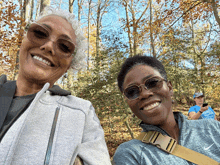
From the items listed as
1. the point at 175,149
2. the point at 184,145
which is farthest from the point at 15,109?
the point at 184,145

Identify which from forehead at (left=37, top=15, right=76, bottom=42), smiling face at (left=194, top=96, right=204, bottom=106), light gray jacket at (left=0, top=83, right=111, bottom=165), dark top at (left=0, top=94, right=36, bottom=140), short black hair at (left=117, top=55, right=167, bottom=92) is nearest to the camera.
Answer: light gray jacket at (left=0, top=83, right=111, bottom=165)

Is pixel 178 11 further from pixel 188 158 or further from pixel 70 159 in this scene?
pixel 70 159

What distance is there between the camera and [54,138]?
3.76 feet

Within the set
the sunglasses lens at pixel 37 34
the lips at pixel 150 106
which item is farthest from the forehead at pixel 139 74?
the sunglasses lens at pixel 37 34

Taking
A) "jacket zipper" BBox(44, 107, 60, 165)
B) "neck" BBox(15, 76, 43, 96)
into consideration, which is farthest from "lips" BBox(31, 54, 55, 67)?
"jacket zipper" BBox(44, 107, 60, 165)

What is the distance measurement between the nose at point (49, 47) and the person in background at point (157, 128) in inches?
35.1

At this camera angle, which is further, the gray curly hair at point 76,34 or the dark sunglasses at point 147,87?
the gray curly hair at point 76,34

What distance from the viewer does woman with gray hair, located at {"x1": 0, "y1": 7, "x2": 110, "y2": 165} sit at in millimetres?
1067

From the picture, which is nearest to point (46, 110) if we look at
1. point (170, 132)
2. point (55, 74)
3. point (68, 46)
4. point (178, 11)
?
point (55, 74)

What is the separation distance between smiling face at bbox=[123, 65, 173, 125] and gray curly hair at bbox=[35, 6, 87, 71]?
0.85 meters

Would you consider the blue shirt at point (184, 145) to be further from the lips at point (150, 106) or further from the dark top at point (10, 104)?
the dark top at point (10, 104)

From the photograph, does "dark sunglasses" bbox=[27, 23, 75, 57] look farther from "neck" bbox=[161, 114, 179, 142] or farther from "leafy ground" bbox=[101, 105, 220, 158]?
"leafy ground" bbox=[101, 105, 220, 158]

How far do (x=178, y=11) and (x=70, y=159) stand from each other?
7.53m

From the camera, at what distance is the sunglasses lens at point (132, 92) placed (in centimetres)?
163
